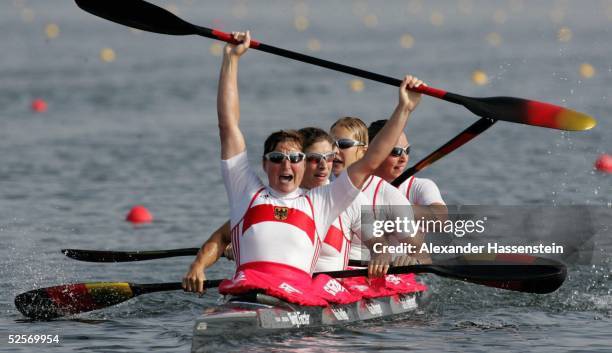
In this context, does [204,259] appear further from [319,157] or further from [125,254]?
[125,254]

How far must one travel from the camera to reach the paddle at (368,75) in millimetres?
10758

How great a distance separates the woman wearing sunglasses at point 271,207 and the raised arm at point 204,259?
27cm

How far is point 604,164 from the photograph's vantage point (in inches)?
845

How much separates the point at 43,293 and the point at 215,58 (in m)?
28.3

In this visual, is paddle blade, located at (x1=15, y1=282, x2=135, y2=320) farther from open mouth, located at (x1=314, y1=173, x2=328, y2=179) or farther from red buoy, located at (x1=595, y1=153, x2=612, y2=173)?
red buoy, located at (x1=595, y1=153, x2=612, y2=173)

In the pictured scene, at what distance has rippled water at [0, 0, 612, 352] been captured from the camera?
11.6 m

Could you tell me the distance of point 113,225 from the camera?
58.3 feet

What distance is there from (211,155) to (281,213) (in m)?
13.6

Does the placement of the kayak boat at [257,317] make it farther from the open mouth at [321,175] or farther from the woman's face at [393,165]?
the woman's face at [393,165]

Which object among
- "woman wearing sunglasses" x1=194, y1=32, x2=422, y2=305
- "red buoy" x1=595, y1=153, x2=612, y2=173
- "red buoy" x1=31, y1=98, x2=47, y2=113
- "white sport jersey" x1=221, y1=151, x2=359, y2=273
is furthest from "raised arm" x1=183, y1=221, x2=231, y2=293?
"red buoy" x1=31, y1=98, x2=47, y2=113

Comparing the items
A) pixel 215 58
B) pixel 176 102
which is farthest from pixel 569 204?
pixel 215 58

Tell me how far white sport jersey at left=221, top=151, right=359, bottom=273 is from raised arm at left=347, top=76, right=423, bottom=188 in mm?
475

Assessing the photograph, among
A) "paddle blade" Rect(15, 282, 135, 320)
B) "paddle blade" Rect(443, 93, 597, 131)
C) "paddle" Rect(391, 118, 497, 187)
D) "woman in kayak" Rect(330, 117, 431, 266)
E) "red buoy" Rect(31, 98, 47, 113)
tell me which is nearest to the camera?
"paddle blade" Rect(443, 93, 597, 131)

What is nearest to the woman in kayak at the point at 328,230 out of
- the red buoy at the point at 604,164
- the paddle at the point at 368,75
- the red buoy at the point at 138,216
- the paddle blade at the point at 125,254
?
the paddle at the point at 368,75
